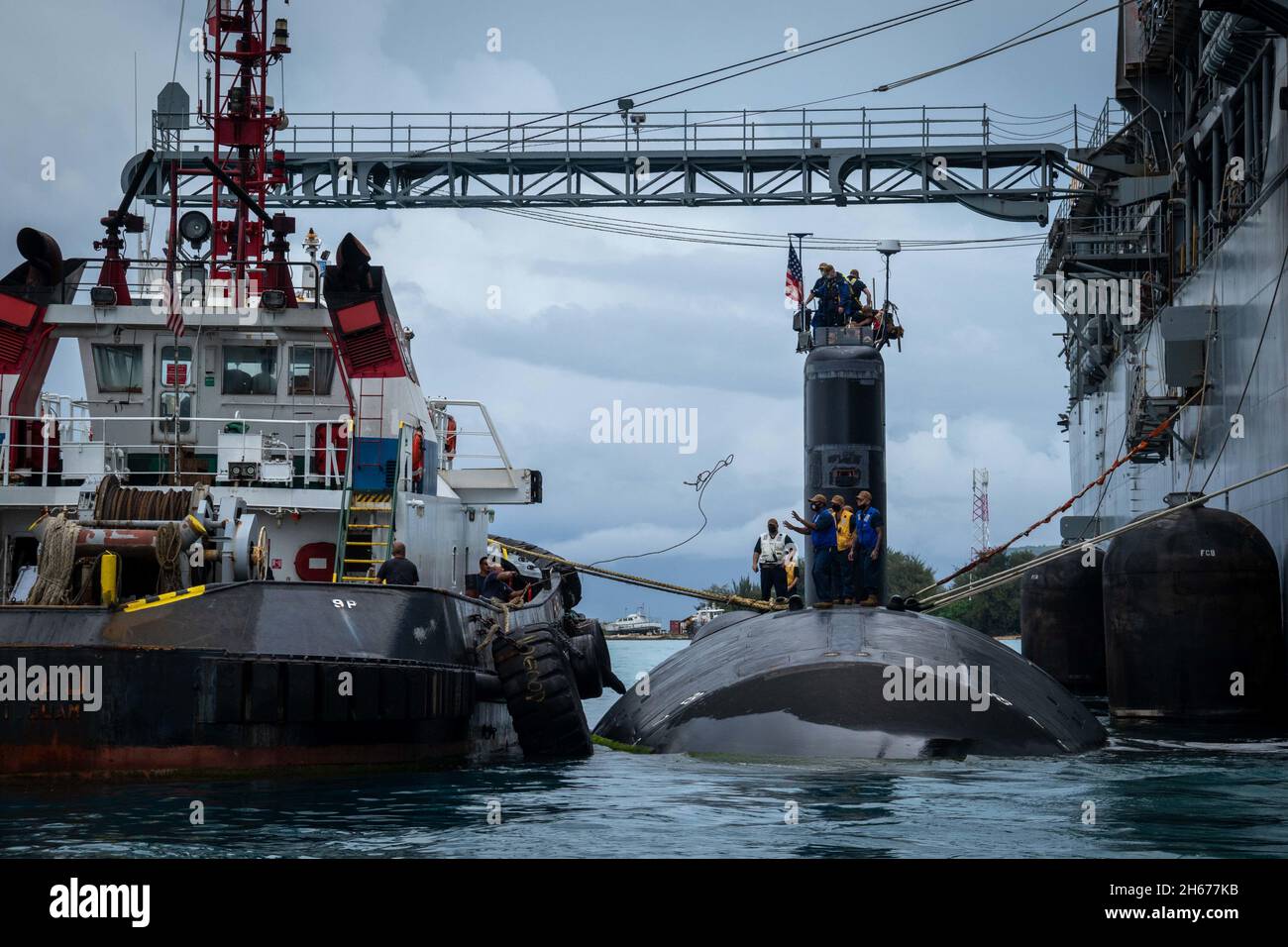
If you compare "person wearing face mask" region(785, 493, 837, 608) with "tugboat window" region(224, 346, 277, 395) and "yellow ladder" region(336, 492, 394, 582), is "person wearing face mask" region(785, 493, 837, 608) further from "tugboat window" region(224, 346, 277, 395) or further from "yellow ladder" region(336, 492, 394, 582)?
"tugboat window" region(224, 346, 277, 395)

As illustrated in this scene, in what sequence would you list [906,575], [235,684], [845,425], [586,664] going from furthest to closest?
1. [906,575]
2. [586,664]
3. [845,425]
4. [235,684]

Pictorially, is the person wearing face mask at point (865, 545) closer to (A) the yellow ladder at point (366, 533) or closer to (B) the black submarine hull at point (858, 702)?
(B) the black submarine hull at point (858, 702)

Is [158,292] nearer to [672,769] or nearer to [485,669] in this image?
[485,669]

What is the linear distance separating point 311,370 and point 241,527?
420 cm

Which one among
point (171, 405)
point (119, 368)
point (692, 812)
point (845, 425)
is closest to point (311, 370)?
point (171, 405)

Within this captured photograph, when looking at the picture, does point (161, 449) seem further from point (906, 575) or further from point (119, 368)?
point (906, 575)

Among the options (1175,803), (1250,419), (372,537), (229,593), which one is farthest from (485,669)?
(1250,419)

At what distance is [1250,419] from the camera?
93.3 ft

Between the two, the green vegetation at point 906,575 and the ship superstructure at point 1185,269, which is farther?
the green vegetation at point 906,575

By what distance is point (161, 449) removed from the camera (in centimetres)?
2130

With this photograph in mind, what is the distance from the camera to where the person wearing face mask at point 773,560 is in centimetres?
3012

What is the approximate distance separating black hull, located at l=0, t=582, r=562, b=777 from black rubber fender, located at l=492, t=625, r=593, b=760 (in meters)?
1.45

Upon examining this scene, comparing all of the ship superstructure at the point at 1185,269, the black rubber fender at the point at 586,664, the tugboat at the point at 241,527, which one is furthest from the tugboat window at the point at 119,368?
the ship superstructure at the point at 1185,269

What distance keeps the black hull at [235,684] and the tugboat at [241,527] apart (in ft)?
0.08
